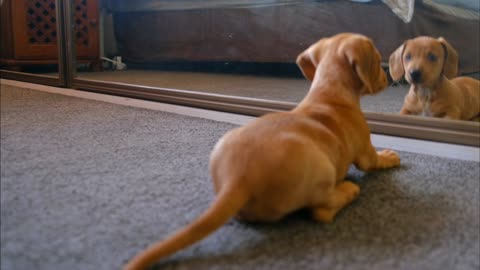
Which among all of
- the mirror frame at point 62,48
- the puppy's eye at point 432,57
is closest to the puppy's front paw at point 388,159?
the puppy's eye at point 432,57

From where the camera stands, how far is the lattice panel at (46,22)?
2564 mm

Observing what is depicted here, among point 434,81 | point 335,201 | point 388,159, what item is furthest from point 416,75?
point 335,201

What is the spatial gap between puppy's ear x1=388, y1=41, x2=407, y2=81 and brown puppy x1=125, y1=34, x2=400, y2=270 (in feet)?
1.44

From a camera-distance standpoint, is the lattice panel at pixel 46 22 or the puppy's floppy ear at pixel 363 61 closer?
the puppy's floppy ear at pixel 363 61

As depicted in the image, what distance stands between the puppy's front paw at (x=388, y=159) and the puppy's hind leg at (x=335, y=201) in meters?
0.19

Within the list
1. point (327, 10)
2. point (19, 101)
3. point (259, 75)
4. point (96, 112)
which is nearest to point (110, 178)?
point (96, 112)

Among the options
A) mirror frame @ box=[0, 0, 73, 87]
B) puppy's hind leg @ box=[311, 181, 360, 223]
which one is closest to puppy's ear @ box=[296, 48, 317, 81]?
puppy's hind leg @ box=[311, 181, 360, 223]

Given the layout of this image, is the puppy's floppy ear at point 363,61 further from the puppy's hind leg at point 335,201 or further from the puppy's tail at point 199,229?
the puppy's tail at point 199,229

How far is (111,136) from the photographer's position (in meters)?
1.25

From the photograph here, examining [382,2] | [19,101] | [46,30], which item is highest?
[382,2]

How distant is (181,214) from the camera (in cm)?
74

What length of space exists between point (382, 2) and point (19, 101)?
1333mm

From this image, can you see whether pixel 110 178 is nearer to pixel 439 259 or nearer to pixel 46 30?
pixel 439 259

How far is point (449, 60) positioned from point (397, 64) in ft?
0.45
